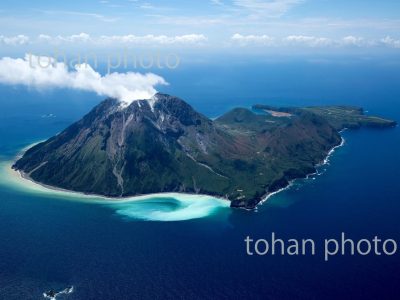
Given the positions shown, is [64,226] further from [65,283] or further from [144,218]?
[65,283]

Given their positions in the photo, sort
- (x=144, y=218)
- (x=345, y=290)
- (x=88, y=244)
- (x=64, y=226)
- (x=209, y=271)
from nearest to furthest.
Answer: (x=345, y=290) → (x=209, y=271) → (x=88, y=244) → (x=64, y=226) → (x=144, y=218)

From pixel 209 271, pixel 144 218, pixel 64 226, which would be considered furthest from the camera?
pixel 144 218

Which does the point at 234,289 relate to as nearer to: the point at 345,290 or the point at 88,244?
the point at 345,290

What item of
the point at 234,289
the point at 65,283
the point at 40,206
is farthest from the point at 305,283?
the point at 40,206

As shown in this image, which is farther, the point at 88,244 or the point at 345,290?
the point at 88,244

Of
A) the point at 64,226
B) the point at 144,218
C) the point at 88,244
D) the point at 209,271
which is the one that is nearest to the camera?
the point at 209,271

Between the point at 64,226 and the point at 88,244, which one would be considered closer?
the point at 88,244

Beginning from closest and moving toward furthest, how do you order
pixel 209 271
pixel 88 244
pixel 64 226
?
1. pixel 209 271
2. pixel 88 244
3. pixel 64 226

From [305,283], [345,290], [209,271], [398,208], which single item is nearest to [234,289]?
[209,271]

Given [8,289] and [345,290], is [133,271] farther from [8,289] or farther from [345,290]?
[345,290]
